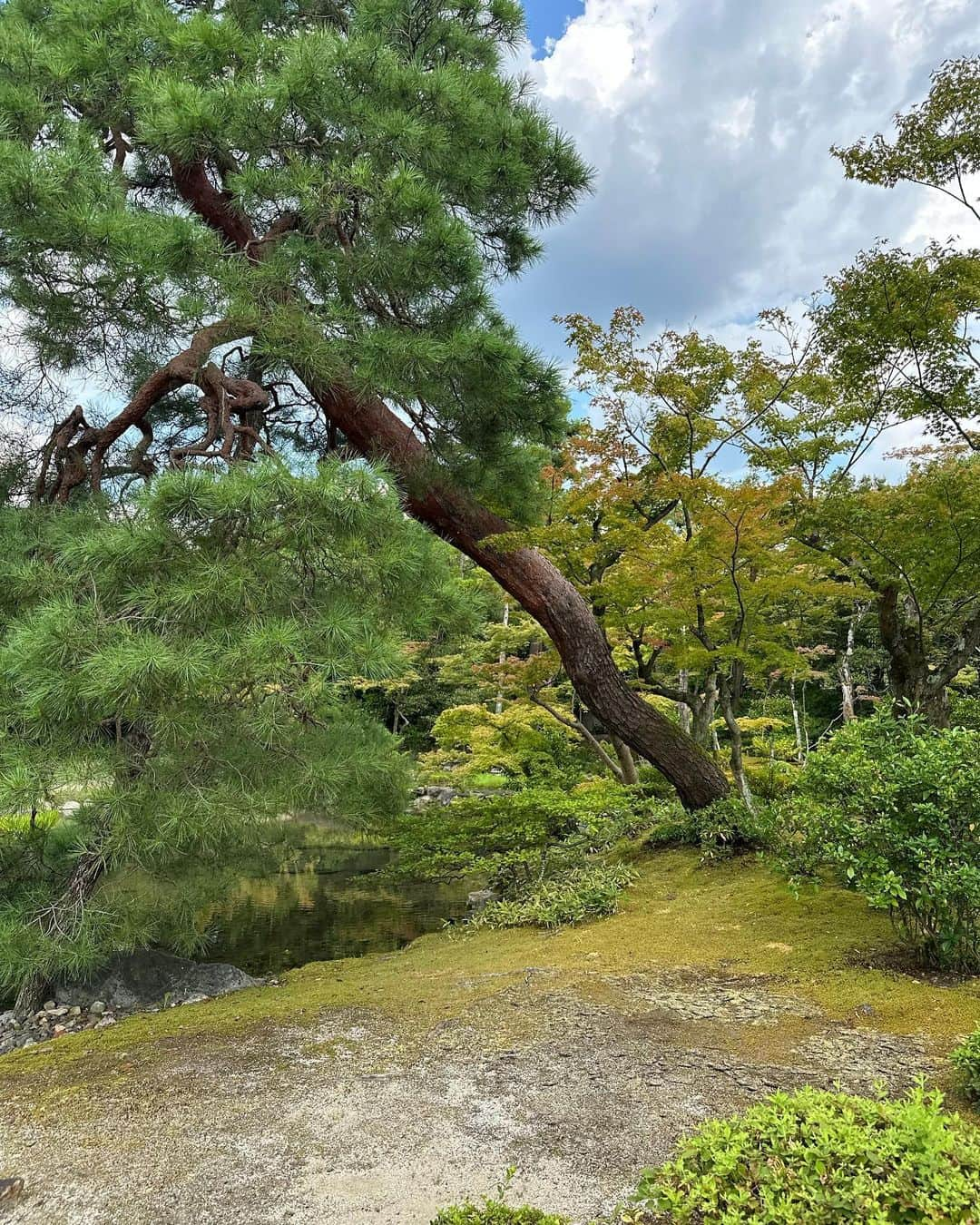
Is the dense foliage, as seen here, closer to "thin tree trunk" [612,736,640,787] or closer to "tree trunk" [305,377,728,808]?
"tree trunk" [305,377,728,808]

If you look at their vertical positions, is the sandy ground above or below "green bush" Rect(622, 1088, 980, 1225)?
below

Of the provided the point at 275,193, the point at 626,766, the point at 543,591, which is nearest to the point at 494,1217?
the point at 275,193

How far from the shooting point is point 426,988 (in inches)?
134

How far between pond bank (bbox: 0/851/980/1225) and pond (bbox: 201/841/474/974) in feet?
3.73

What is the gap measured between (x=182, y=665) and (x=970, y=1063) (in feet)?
8.27

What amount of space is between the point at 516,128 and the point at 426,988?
4.30 m

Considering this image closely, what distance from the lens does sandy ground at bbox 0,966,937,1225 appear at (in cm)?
176

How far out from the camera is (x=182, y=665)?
2.20 meters

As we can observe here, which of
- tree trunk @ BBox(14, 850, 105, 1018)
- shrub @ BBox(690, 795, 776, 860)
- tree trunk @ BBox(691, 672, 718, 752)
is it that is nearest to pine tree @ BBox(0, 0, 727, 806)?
tree trunk @ BBox(14, 850, 105, 1018)

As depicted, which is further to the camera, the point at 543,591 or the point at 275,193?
the point at 543,591

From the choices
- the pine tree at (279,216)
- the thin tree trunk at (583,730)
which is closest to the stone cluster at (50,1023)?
the pine tree at (279,216)

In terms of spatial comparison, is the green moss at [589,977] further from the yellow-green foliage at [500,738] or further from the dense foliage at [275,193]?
the yellow-green foliage at [500,738]

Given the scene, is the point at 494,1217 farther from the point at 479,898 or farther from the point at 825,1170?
the point at 479,898

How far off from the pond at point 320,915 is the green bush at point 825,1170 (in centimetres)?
303
